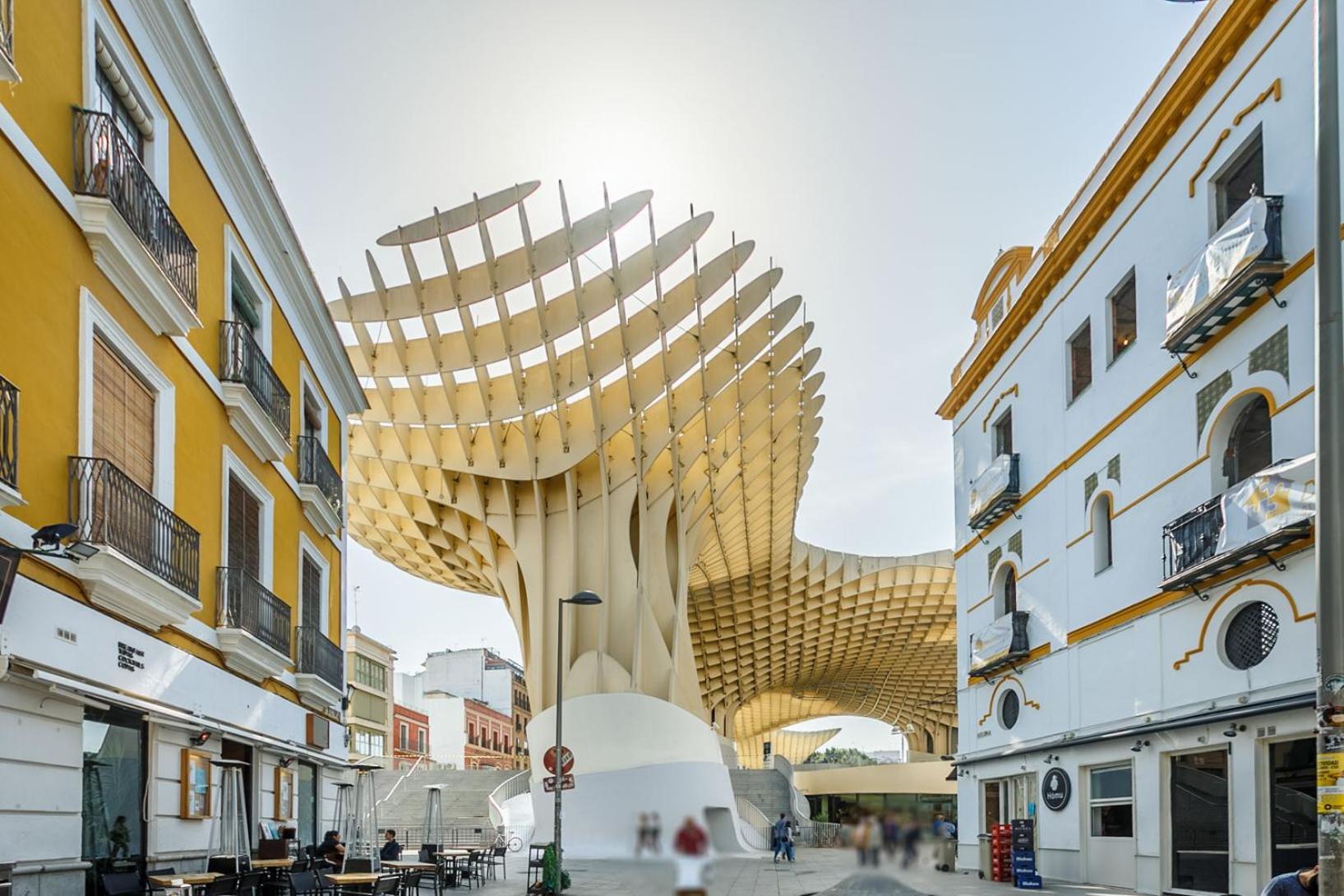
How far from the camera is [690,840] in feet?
6.63

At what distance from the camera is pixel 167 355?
17000mm

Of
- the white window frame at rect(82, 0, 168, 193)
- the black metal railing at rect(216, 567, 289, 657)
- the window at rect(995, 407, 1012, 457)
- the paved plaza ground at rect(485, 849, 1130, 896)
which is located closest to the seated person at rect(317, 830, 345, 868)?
the black metal railing at rect(216, 567, 289, 657)

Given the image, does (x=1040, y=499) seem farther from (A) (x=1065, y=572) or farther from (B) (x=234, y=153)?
(B) (x=234, y=153)

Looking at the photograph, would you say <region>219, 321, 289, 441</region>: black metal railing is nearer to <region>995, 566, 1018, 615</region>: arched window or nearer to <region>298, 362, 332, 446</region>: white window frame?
<region>298, 362, 332, 446</region>: white window frame

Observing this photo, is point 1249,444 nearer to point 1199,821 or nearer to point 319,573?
point 1199,821

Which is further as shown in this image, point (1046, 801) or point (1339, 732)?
point (1046, 801)

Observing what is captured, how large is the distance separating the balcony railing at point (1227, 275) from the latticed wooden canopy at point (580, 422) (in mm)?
17064

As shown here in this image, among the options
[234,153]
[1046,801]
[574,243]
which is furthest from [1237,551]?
[574,243]

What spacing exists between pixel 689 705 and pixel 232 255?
91.6ft

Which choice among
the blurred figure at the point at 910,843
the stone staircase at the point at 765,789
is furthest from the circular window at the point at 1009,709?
the blurred figure at the point at 910,843

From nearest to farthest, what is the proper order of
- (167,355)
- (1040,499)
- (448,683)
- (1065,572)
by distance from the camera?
(167,355) → (1065,572) → (1040,499) → (448,683)

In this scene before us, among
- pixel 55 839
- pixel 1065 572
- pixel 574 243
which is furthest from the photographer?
pixel 574 243

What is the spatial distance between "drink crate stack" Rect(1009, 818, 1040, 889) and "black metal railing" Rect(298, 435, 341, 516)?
617 inches

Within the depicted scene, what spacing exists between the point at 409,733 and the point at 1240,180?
90.8 meters
